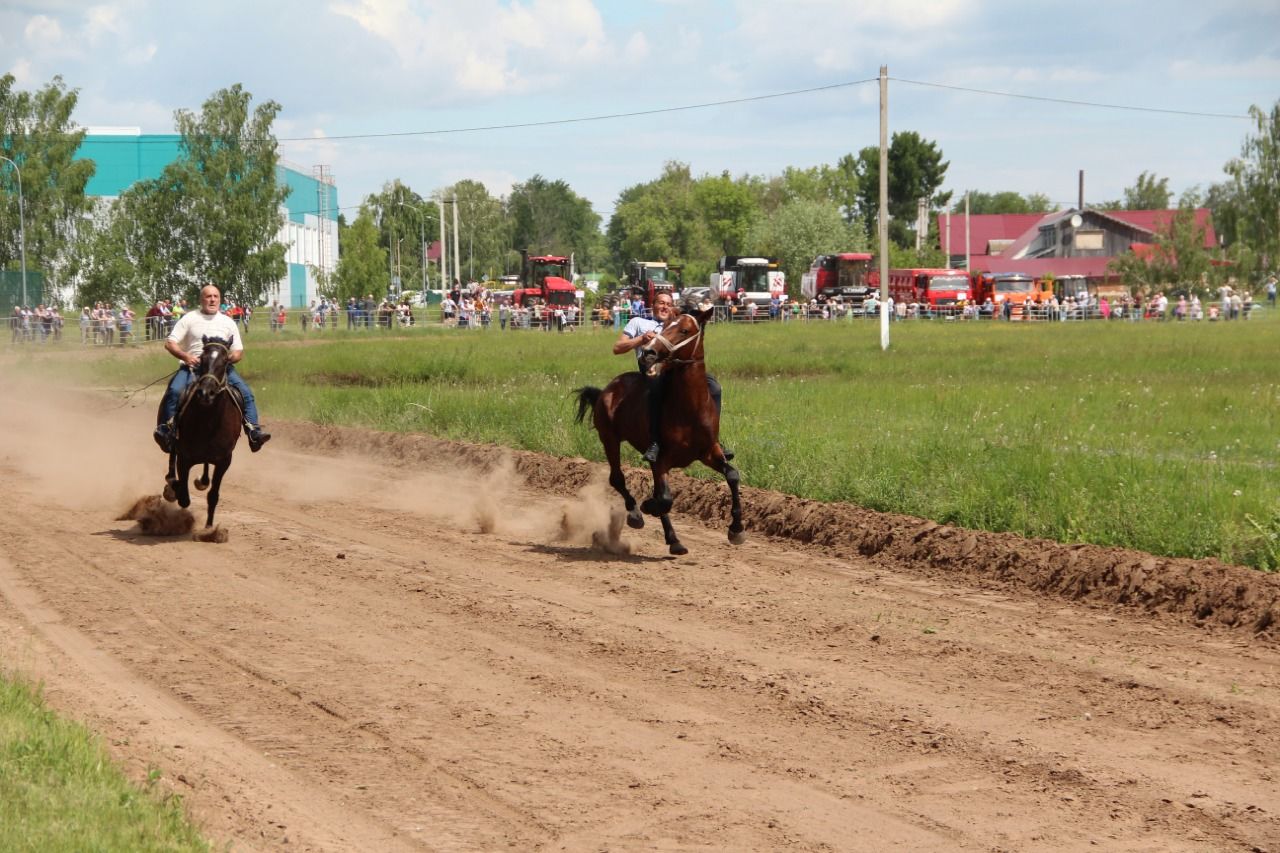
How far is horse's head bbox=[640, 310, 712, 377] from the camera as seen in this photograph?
12.9 metres

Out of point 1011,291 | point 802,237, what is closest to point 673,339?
point 1011,291

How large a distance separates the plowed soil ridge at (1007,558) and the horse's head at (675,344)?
102 inches

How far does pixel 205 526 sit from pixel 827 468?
6815 mm

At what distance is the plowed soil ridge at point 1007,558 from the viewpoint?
1073 cm

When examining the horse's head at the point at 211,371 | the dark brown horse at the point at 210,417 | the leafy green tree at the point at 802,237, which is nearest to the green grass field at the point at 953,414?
the dark brown horse at the point at 210,417

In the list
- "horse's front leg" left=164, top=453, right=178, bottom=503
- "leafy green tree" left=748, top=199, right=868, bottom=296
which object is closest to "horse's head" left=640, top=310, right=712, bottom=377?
"horse's front leg" left=164, top=453, right=178, bottom=503

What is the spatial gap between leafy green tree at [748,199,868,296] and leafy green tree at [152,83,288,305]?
6971 cm

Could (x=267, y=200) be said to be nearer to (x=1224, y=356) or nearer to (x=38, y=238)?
(x=38, y=238)

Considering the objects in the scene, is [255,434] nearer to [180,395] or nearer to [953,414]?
[180,395]

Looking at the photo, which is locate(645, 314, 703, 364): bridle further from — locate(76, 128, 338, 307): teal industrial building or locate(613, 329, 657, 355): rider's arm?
locate(76, 128, 338, 307): teal industrial building

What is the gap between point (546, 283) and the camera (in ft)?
276

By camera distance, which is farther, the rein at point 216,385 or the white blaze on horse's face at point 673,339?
the rein at point 216,385

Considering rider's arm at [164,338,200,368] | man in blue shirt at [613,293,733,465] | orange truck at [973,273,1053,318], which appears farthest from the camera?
orange truck at [973,273,1053,318]

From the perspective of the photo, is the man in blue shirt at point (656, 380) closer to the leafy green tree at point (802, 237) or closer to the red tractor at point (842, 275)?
the red tractor at point (842, 275)
